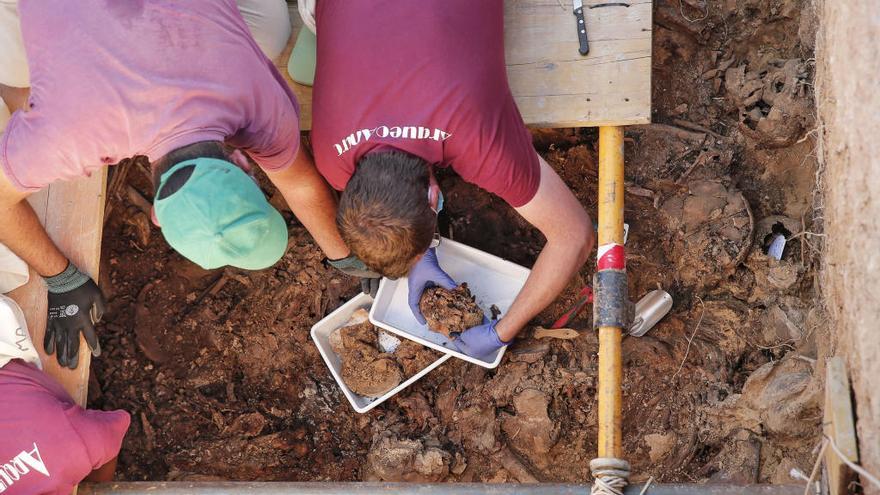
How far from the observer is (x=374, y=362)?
3486 millimetres

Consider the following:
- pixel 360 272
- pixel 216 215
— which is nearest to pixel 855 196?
pixel 216 215

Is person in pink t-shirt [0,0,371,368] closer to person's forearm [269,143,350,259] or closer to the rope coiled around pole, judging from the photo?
person's forearm [269,143,350,259]

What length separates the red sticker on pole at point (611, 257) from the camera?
2.96m

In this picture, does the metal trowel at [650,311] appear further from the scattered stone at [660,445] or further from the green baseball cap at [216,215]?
the green baseball cap at [216,215]

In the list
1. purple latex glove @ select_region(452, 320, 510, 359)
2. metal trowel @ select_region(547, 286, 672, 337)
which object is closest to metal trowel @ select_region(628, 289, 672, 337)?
metal trowel @ select_region(547, 286, 672, 337)

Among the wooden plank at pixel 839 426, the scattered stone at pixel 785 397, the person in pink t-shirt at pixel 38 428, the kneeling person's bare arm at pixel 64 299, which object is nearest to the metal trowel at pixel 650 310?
the scattered stone at pixel 785 397

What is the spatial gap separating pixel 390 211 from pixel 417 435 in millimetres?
1311

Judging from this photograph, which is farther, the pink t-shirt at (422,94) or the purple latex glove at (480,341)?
the purple latex glove at (480,341)

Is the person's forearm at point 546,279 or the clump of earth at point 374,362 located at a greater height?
the person's forearm at point 546,279

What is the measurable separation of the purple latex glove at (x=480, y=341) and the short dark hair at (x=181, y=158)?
1384mm

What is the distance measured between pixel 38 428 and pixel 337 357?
4.14 feet

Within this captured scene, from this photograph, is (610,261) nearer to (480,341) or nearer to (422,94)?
(480,341)

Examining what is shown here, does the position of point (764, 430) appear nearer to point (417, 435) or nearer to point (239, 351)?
point (417, 435)

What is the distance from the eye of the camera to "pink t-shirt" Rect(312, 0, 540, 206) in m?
2.65
